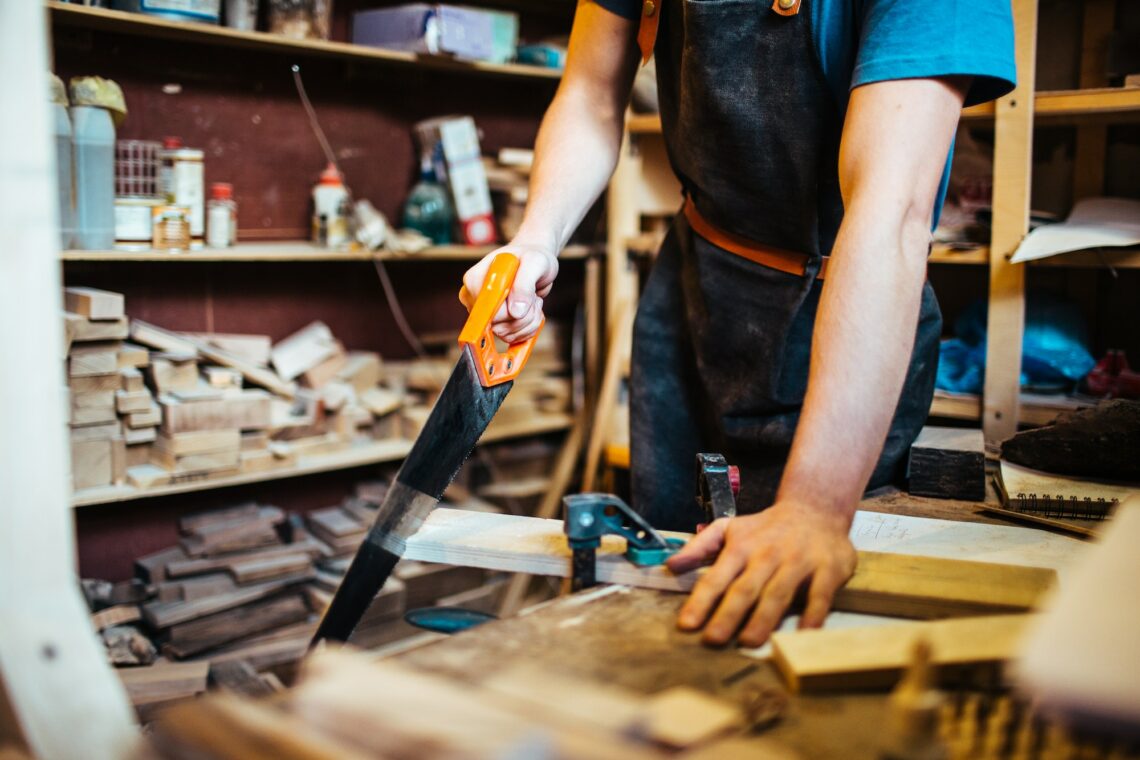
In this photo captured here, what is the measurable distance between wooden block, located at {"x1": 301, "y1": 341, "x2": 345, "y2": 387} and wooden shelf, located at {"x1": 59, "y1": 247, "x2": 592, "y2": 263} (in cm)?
33

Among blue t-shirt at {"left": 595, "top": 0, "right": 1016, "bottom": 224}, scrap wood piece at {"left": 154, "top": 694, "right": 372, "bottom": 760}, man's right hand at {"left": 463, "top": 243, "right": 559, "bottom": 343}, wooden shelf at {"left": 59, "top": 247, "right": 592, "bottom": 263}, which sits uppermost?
blue t-shirt at {"left": 595, "top": 0, "right": 1016, "bottom": 224}

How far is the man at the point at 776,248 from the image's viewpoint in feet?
3.33

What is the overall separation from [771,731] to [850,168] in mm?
746

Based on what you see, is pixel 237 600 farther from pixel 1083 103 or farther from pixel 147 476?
pixel 1083 103

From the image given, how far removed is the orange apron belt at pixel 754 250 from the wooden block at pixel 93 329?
171 cm

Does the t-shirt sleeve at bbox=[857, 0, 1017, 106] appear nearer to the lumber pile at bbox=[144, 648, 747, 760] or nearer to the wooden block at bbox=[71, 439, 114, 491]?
the lumber pile at bbox=[144, 648, 747, 760]

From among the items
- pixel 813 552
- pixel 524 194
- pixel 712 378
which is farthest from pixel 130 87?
pixel 813 552

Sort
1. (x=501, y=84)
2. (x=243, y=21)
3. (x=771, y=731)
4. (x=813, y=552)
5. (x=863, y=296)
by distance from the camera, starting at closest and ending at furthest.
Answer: (x=771, y=731) → (x=813, y=552) → (x=863, y=296) → (x=243, y=21) → (x=501, y=84)

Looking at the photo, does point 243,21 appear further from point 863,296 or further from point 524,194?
point 863,296

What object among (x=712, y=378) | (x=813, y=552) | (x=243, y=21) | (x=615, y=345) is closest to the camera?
(x=813, y=552)

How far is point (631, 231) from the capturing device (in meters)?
3.44

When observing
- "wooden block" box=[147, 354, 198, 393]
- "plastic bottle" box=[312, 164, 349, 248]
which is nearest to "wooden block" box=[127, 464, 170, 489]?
"wooden block" box=[147, 354, 198, 393]

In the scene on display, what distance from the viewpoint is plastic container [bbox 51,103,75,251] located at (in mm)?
2496

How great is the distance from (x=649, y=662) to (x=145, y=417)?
88.3 inches
